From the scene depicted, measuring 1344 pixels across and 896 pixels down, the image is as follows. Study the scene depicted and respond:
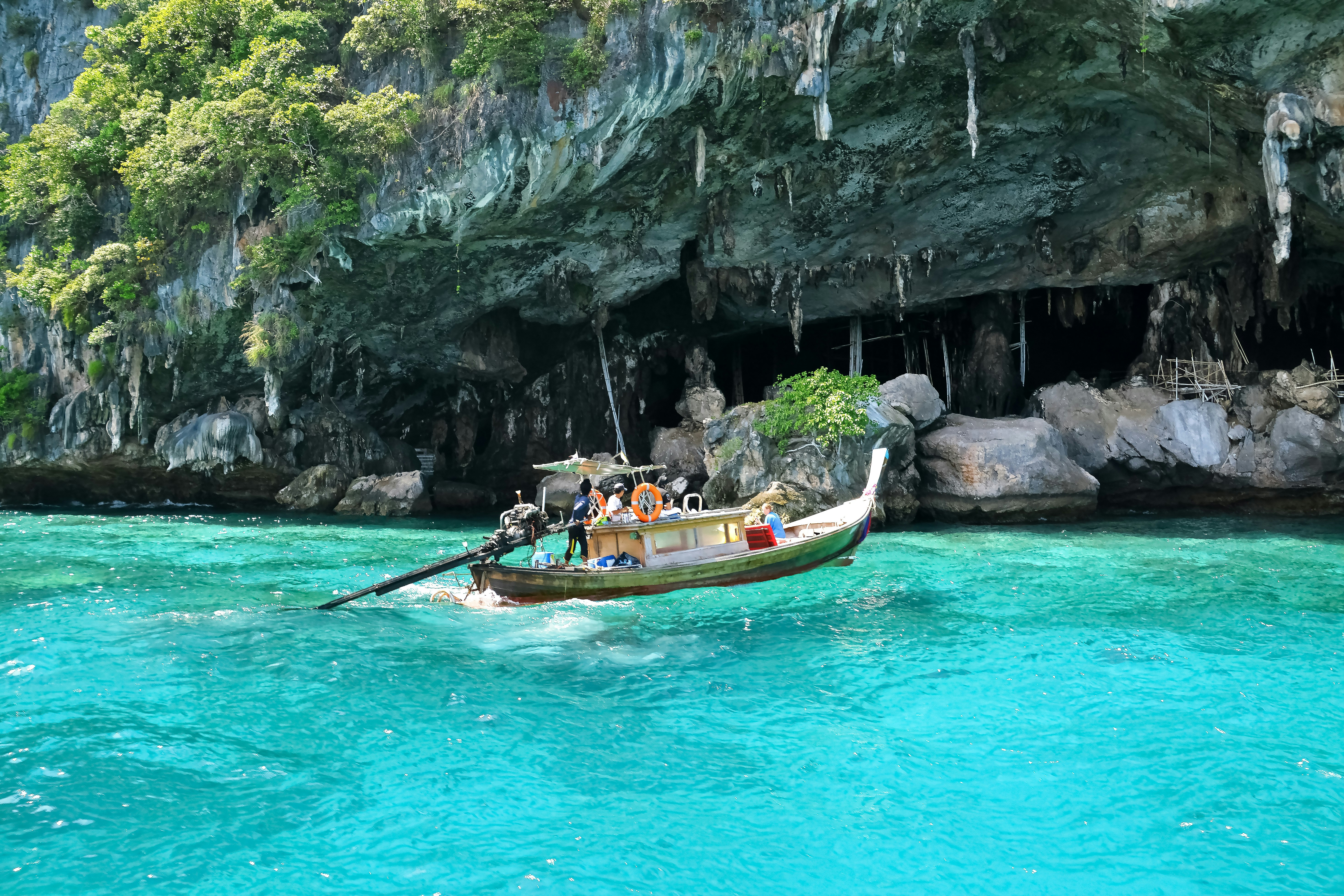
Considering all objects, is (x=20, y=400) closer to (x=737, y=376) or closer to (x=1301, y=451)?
(x=737, y=376)

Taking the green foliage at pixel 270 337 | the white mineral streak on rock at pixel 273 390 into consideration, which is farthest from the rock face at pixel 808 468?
the white mineral streak on rock at pixel 273 390

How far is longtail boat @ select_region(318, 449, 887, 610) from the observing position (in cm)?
1214

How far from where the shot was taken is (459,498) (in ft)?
93.0

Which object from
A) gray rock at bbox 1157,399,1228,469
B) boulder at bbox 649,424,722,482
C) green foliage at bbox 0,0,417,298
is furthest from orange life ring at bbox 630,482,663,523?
gray rock at bbox 1157,399,1228,469

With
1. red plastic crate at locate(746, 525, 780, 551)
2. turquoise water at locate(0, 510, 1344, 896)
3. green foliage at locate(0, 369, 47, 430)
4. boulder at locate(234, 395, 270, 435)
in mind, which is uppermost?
green foliage at locate(0, 369, 47, 430)

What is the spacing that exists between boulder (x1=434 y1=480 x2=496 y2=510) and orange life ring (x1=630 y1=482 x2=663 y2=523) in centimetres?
1603

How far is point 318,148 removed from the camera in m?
20.2

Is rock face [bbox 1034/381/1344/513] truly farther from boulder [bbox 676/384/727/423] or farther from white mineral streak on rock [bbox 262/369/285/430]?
white mineral streak on rock [bbox 262/369/285/430]

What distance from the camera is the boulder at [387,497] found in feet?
85.7

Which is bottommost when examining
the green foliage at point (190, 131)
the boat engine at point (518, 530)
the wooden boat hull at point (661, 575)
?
the wooden boat hull at point (661, 575)

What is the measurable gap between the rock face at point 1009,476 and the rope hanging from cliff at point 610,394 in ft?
31.9

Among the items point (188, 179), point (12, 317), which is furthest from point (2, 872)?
point (12, 317)

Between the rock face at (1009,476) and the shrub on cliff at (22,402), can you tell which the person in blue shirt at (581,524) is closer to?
the rock face at (1009,476)

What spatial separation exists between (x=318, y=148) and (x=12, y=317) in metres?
12.7
